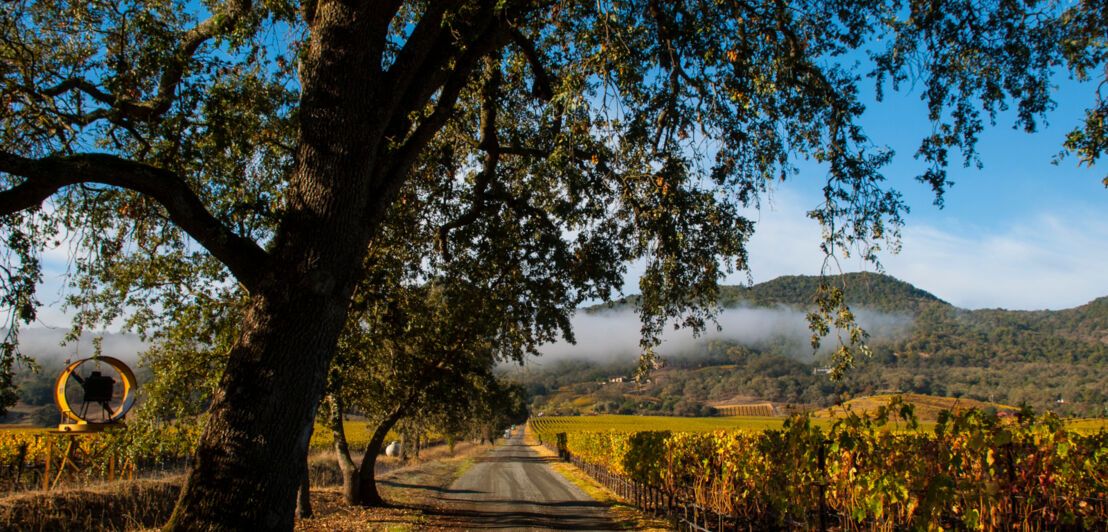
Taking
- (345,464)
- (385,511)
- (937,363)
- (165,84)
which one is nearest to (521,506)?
(385,511)

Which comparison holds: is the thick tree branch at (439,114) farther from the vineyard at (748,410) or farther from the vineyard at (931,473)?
the vineyard at (748,410)

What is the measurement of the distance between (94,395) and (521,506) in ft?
36.0

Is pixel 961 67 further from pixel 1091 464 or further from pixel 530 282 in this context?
pixel 530 282

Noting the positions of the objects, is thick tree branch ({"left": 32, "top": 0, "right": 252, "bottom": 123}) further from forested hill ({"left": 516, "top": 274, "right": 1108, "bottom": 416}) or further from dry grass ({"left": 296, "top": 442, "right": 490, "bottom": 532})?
dry grass ({"left": 296, "top": 442, "right": 490, "bottom": 532})

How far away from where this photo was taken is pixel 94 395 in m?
11.0

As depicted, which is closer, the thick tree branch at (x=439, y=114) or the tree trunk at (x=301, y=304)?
the tree trunk at (x=301, y=304)

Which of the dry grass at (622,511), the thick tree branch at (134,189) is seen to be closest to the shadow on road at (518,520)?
the dry grass at (622,511)

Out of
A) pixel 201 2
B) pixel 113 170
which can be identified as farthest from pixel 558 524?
pixel 201 2

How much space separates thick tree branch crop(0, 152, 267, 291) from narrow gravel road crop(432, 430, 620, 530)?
9913mm

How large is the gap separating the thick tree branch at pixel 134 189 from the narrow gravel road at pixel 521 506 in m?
9.91

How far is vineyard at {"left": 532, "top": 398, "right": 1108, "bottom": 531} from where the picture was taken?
190 inches

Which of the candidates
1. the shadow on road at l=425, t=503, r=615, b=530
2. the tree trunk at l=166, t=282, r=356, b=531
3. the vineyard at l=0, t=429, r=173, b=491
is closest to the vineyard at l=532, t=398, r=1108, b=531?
the shadow on road at l=425, t=503, r=615, b=530

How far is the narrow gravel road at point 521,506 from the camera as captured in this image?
13242mm

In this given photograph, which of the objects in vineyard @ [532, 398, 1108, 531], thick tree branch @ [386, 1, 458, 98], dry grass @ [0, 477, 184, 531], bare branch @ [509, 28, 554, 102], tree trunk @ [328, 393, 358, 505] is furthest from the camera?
tree trunk @ [328, 393, 358, 505]
